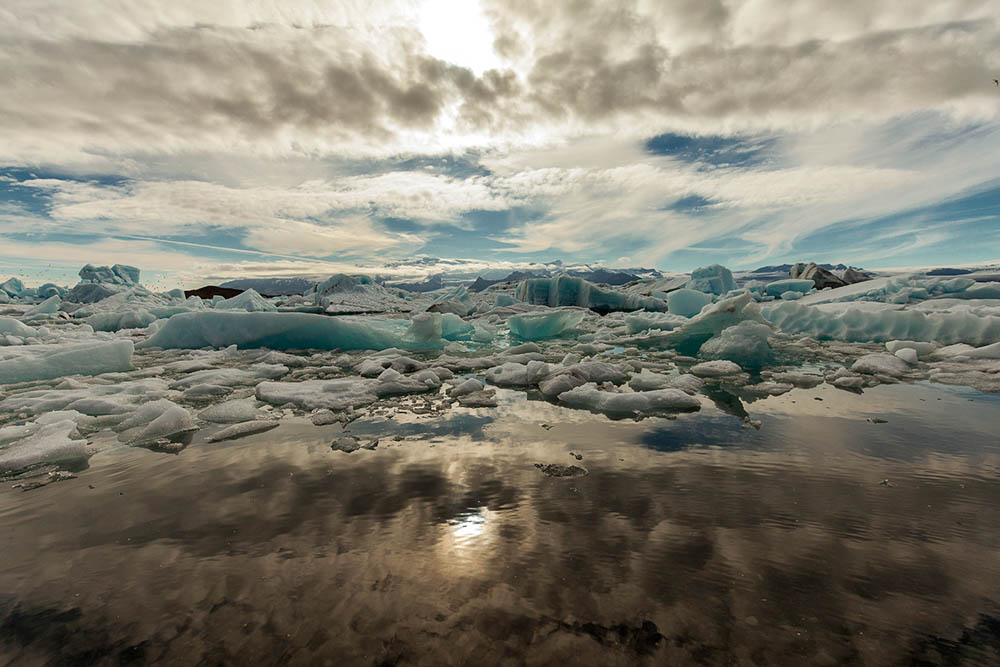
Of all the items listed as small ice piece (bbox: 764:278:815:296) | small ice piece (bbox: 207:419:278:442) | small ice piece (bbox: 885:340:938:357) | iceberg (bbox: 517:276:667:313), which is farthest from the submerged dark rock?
small ice piece (bbox: 764:278:815:296)

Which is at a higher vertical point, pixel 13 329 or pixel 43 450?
pixel 13 329

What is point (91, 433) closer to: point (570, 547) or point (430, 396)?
point (430, 396)

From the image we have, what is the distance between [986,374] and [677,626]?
8145mm

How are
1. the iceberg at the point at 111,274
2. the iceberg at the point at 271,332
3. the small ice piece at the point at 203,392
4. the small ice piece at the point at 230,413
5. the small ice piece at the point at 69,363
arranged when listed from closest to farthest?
1. the small ice piece at the point at 230,413
2. the small ice piece at the point at 203,392
3. the small ice piece at the point at 69,363
4. the iceberg at the point at 271,332
5. the iceberg at the point at 111,274

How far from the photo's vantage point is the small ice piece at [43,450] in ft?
9.82

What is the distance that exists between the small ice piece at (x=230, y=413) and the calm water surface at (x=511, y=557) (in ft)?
2.70

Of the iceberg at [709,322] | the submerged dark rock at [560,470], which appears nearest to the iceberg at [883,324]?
the iceberg at [709,322]

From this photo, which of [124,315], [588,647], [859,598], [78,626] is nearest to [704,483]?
[859,598]

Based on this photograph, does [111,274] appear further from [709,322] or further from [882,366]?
[882,366]

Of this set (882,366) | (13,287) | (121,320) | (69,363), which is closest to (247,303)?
(121,320)

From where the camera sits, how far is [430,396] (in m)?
5.38

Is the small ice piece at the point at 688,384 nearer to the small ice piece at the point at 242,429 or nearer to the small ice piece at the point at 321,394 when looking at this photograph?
the small ice piece at the point at 321,394

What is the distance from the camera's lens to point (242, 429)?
3.80m

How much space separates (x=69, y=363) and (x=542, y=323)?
453 inches
